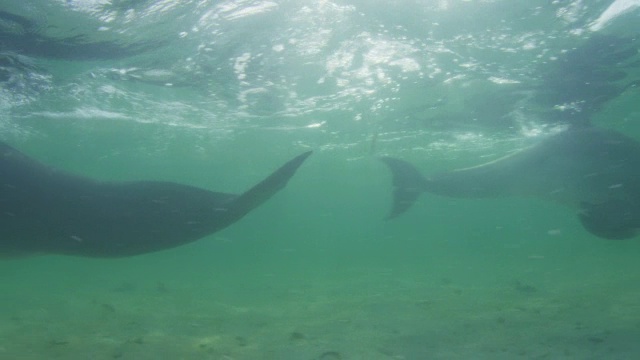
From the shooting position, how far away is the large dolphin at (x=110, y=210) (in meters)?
5.59

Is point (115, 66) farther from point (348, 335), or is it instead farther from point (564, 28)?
point (564, 28)

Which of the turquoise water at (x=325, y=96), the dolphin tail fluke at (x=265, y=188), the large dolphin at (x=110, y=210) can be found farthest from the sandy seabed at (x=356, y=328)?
the dolphin tail fluke at (x=265, y=188)

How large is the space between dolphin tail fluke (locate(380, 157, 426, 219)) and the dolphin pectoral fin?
4551 millimetres

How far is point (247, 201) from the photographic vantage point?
18.4 ft

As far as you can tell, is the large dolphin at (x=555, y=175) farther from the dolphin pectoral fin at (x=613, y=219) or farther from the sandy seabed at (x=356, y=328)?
the sandy seabed at (x=356, y=328)

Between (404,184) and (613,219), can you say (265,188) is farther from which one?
(613,219)

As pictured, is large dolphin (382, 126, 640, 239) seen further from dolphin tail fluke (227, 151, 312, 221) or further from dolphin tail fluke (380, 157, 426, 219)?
dolphin tail fluke (227, 151, 312, 221)

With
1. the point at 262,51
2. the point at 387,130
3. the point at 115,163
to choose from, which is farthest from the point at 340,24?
the point at 115,163

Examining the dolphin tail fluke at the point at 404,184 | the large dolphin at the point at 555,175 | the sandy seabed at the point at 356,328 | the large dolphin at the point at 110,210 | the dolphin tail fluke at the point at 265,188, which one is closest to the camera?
the dolphin tail fluke at the point at 265,188

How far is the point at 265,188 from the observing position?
5.46 m

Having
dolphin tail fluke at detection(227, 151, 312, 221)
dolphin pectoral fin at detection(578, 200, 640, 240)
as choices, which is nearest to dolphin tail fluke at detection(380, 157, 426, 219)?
dolphin pectoral fin at detection(578, 200, 640, 240)

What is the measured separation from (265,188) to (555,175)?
11.4 m

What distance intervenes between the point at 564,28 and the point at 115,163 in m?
40.8

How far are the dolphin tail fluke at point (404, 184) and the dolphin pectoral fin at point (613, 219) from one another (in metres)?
4.55
